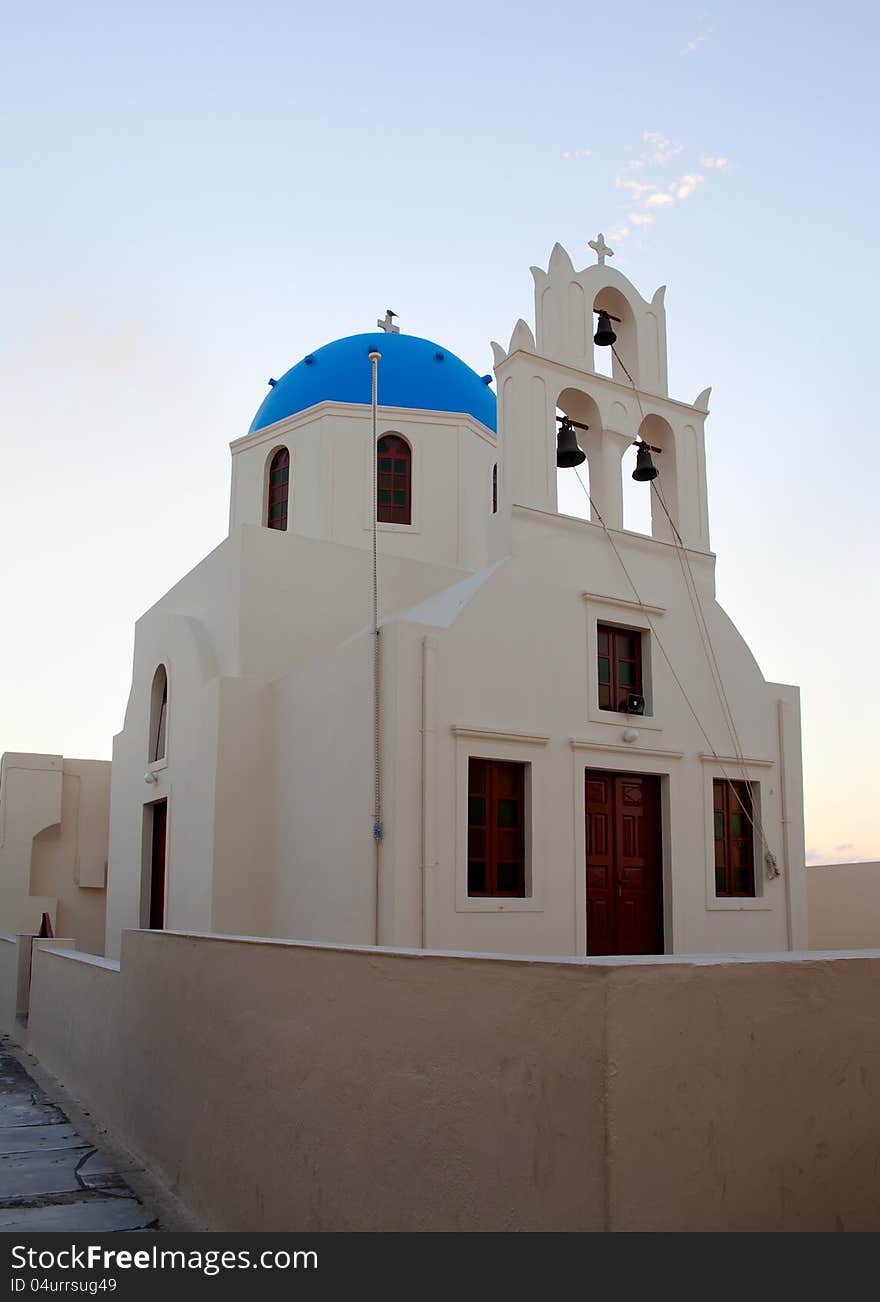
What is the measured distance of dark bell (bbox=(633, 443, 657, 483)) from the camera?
36.0 ft

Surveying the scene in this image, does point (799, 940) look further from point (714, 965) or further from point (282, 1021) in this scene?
point (714, 965)

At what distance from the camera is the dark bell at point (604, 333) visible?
11211 mm

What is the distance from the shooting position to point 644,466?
11039 mm

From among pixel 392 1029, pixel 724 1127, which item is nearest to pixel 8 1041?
pixel 392 1029

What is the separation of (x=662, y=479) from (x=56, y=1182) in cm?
823

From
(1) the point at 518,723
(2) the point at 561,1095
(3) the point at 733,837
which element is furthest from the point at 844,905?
(2) the point at 561,1095

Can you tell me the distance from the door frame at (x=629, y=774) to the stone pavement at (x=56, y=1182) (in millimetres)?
4174

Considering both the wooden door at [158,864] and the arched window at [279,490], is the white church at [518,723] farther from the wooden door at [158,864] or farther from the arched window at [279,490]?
the arched window at [279,490]

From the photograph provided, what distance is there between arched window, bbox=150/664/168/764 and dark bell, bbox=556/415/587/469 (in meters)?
5.40

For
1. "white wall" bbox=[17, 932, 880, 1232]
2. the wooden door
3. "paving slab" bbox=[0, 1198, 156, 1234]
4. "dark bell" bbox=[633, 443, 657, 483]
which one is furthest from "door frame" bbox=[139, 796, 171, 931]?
"white wall" bbox=[17, 932, 880, 1232]

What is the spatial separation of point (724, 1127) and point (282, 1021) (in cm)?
204

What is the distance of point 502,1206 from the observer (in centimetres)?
311

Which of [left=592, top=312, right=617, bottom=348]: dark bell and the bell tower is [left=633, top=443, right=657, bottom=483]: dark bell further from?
[left=592, top=312, right=617, bottom=348]: dark bell

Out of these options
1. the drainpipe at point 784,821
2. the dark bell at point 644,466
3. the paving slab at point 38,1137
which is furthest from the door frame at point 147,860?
the drainpipe at point 784,821
